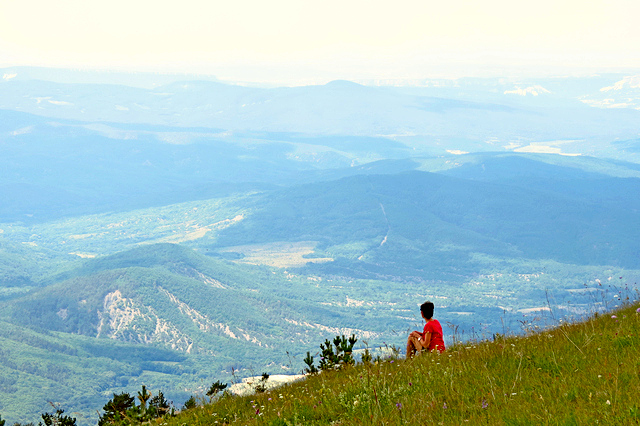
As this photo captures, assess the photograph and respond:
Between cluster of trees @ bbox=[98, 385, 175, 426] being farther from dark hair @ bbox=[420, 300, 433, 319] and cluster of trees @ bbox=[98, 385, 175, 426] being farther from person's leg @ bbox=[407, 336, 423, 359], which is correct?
dark hair @ bbox=[420, 300, 433, 319]

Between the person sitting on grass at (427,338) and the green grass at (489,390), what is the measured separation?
968 mm

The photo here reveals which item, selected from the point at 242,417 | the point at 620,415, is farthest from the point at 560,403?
the point at 242,417

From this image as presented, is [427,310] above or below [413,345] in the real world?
above

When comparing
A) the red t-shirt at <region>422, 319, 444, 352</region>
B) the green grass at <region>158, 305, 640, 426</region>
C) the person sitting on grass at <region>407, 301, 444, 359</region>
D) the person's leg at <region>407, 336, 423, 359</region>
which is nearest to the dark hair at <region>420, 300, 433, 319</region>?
the person sitting on grass at <region>407, 301, 444, 359</region>

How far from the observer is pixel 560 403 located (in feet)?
18.9

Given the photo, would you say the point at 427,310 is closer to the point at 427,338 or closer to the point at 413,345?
the point at 427,338

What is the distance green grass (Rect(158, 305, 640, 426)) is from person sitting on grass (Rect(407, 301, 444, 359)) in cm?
97

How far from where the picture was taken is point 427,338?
37.5ft

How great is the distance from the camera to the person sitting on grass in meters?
11.5

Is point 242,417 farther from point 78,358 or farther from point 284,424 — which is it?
point 78,358

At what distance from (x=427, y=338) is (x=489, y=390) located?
469 cm

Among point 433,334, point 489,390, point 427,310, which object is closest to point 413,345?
point 433,334

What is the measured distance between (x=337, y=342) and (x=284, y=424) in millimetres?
4339

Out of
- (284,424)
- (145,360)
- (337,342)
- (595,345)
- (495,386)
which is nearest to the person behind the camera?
(495,386)
